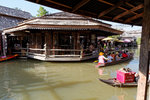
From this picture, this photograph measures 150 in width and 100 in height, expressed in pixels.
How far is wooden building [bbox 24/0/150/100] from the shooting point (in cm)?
212

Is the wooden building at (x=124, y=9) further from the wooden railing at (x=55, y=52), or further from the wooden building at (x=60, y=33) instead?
the wooden railing at (x=55, y=52)

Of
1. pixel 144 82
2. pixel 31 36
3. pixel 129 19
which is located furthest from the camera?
pixel 31 36

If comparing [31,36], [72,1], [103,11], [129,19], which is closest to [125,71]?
[129,19]

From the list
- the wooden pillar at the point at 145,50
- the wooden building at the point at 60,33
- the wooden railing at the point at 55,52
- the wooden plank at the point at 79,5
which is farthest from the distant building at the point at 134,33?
the wooden pillar at the point at 145,50

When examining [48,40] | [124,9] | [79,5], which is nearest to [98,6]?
[79,5]

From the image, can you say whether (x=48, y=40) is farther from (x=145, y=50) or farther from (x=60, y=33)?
(x=145, y=50)

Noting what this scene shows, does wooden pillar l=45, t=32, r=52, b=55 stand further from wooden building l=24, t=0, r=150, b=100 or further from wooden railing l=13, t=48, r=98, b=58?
wooden building l=24, t=0, r=150, b=100

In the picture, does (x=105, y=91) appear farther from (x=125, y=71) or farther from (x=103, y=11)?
(x=103, y=11)

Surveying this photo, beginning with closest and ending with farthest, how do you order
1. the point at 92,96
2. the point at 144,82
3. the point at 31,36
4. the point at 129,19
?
the point at 144,82, the point at 129,19, the point at 92,96, the point at 31,36

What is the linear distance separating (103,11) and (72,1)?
112 centimetres

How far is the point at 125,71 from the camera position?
5.18 meters

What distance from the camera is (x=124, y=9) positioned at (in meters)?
3.26

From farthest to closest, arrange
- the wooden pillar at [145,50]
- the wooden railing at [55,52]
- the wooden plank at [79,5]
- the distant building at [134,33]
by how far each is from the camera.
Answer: the distant building at [134,33] → the wooden railing at [55,52] → the wooden plank at [79,5] → the wooden pillar at [145,50]

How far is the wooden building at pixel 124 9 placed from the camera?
2121 millimetres
